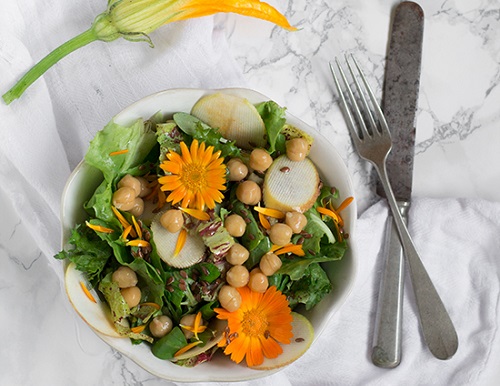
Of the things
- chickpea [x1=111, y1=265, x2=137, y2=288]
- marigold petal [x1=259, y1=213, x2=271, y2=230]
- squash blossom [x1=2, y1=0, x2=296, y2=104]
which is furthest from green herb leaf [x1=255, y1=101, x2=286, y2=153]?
chickpea [x1=111, y1=265, x2=137, y2=288]

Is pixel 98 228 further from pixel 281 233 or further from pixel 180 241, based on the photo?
pixel 281 233

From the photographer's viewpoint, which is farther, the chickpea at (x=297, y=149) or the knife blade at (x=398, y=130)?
the knife blade at (x=398, y=130)

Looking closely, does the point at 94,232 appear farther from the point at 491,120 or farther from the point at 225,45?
the point at 491,120

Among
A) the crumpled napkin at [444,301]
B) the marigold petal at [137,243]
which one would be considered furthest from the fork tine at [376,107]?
the marigold petal at [137,243]

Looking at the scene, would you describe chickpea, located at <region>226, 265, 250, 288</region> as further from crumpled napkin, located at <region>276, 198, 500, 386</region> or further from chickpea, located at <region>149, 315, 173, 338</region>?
crumpled napkin, located at <region>276, 198, 500, 386</region>

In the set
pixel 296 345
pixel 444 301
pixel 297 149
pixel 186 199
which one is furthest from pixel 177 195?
pixel 444 301

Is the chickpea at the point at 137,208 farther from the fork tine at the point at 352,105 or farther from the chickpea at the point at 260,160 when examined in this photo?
the fork tine at the point at 352,105
